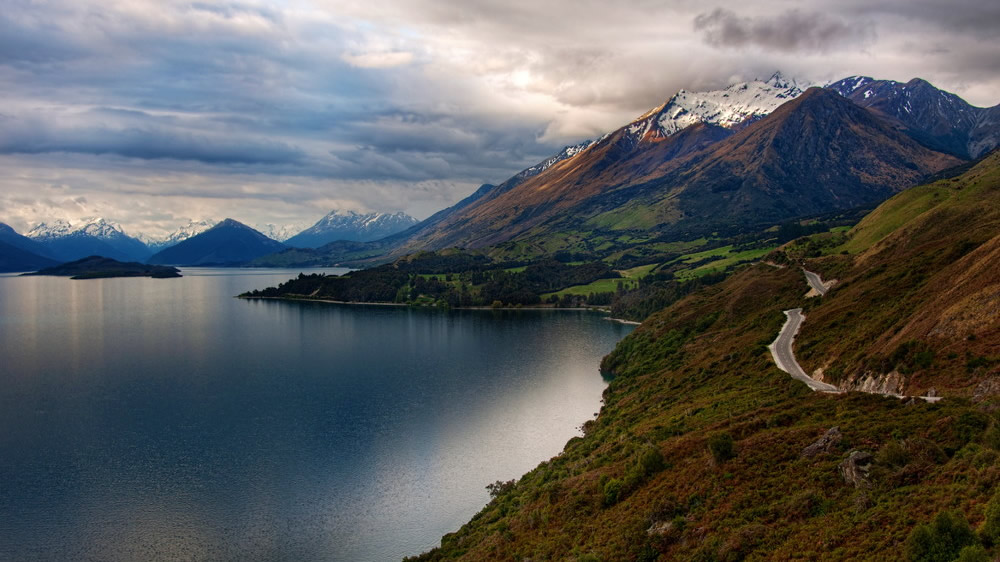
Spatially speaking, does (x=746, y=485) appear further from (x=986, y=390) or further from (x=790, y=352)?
(x=790, y=352)

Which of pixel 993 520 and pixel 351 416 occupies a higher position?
pixel 993 520

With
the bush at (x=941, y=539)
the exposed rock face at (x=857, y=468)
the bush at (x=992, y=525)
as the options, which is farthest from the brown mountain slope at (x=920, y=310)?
the bush at (x=941, y=539)

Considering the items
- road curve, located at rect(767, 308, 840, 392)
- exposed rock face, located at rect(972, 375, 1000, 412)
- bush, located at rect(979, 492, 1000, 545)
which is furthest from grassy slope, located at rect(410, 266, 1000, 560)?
bush, located at rect(979, 492, 1000, 545)

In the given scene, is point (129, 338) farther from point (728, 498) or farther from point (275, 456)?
point (728, 498)

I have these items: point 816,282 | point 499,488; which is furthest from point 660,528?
point 816,282

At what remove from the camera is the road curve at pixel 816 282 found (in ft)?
347

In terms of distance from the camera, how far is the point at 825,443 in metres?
39.8

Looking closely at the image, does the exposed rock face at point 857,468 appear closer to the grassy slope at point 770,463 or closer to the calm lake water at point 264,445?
the grassy slope at point 770,463

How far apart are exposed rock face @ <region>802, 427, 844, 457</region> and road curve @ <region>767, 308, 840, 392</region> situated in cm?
1762

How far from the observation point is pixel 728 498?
38781mm

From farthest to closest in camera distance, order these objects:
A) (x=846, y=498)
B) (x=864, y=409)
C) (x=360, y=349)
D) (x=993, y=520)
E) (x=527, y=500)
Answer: (x=360, y=349) < (x=527, y=500) < (x=864, y=409) < (x=846, y=498) < (x=993, y=520)

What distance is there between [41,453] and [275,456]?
33.8 m

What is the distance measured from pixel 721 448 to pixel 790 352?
39486mm

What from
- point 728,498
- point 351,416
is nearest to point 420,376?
point 351,416
